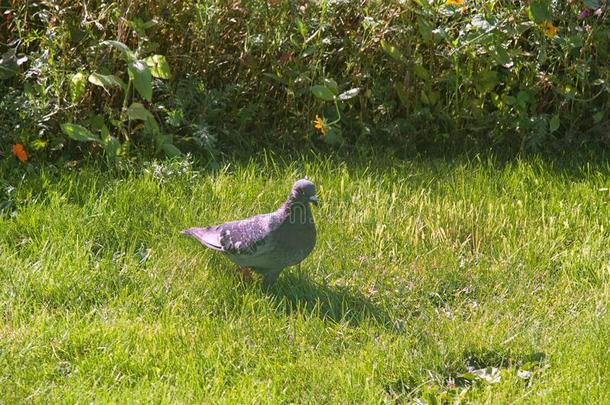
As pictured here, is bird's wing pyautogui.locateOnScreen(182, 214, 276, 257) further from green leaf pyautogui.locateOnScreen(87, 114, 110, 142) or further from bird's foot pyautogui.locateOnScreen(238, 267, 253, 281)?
green leaf pyautogui.locateOnScreen(87, 114, 110, 142)

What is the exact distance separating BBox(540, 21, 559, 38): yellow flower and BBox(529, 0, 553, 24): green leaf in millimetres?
73

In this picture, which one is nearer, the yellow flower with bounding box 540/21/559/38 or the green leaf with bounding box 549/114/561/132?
the yellow flower with bounding box 540/21/559/38

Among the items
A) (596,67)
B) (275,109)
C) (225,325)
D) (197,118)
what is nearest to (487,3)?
(596,67)

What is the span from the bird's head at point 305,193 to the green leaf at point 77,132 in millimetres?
1342

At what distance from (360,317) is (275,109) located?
1747 mm

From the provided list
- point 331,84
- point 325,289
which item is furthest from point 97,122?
point 325,289

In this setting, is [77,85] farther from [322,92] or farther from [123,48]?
[322,92]

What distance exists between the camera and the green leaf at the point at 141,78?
4.56m

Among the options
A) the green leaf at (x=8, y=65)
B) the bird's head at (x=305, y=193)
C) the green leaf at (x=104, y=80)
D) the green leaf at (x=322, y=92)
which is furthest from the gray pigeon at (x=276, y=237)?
the green leaf at (x=8, y=65)

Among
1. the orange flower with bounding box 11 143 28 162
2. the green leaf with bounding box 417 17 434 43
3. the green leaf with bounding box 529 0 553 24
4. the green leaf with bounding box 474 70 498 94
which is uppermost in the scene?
the green leaf with bounding box 529 0 553 24

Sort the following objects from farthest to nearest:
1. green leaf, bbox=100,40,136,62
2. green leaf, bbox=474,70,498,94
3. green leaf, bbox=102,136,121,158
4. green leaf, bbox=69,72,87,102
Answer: green leaf, bbox=474,70,498,94 → green leaf, bbox=102,136,121,158 → green leaf, bbox=69,72,87,102 → green leaf, bbox=100,40,136,62

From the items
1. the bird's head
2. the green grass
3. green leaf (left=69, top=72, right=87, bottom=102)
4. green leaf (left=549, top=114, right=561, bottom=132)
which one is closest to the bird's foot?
the green grass

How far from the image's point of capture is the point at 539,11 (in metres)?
4.92

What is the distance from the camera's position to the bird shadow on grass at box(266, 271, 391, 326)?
387 centimetres
